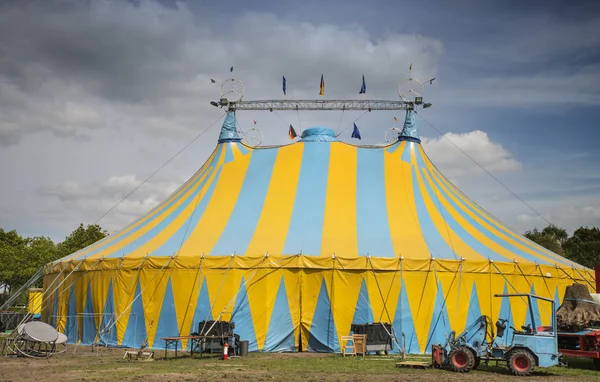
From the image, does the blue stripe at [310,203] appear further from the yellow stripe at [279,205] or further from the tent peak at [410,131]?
the tent peak at [410,131]

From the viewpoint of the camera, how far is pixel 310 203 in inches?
605

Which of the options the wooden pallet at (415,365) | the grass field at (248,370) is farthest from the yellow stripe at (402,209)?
the wooden pallet at (415,365)

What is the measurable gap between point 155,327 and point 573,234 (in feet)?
130

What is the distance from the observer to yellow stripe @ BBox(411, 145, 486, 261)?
550 inches

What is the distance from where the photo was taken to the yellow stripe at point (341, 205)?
13883mm

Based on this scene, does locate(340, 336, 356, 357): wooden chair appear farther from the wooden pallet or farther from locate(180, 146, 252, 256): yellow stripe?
locate(180, 146, 252, 256): yellow stripe

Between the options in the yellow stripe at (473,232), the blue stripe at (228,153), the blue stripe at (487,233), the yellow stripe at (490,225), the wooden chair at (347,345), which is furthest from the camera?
the blue stripe at (228,153)

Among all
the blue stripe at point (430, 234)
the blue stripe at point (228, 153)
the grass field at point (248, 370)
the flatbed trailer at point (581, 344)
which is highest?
the blue stripe at point (228, 153)

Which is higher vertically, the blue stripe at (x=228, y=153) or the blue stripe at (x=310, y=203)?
the blue stripe at (x=228, y=153)

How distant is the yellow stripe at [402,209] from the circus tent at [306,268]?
43mm

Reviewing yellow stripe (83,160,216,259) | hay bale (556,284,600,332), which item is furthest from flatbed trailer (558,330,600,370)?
yellow stripe (83,160,216,259)

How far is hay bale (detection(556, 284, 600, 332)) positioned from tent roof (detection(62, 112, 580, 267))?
8.42ft

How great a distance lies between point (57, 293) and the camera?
1619 cm

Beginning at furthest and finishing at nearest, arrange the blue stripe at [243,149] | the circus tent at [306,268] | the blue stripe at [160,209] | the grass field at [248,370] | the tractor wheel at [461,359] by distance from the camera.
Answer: the blue stripe at [243,149]
the blue stripe at [160,209]
the circus tent at [306,268]
the tractor wheel at [461,359]
the grass field at [248,370]
